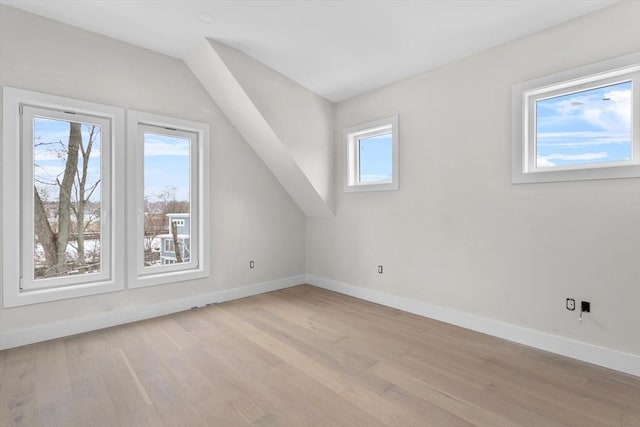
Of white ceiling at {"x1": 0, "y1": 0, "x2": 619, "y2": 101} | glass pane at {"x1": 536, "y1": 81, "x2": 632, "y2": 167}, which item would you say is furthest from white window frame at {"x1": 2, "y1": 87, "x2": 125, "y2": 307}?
glass pane at {"x1": 536, "y1": 81, "x2": 632, "y2": 167}

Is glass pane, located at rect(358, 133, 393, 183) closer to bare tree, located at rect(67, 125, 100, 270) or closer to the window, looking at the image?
the window

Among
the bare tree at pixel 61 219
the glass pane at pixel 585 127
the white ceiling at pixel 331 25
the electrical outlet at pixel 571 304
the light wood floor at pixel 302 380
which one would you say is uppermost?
the white ceiling at pixel 331 25

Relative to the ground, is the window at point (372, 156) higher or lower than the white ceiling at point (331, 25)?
lower

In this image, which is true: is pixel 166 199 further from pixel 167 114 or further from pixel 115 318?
pixel 115 318

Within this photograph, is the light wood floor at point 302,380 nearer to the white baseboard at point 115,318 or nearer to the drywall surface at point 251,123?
the white baseboard at point 115,318

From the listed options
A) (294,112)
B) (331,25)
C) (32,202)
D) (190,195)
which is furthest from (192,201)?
A: (331,25)

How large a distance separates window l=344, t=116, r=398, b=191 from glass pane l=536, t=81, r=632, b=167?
1448mm

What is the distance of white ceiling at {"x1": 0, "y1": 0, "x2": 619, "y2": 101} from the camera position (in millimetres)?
2424

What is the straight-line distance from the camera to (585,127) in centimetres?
246

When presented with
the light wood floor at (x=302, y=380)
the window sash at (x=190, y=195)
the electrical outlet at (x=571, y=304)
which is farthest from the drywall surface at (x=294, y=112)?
the electrical outlet at (x=571, y=304)

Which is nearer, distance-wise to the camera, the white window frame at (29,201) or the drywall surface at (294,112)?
the white window frame at (29,201)

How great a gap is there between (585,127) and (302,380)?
2.97m

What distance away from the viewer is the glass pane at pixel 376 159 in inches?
151

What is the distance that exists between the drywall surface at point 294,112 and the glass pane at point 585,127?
2442 mm
